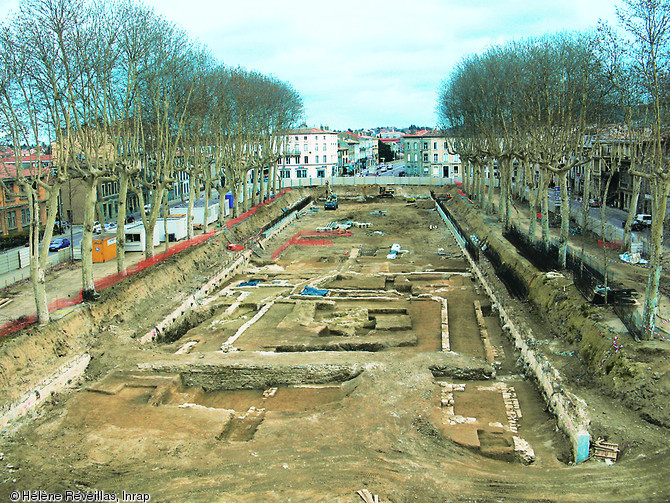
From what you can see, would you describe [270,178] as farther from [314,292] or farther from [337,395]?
[337,395]

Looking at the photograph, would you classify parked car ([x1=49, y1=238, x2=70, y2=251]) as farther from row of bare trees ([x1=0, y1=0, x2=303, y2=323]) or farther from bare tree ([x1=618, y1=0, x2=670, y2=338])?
bare tree ([x1=618, y1=0, x2=670, y2=338])

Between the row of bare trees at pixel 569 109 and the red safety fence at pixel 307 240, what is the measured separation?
15.3 meters

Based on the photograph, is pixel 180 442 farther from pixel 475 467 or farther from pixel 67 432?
pixel 475 467

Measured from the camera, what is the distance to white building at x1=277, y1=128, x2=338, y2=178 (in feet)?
353

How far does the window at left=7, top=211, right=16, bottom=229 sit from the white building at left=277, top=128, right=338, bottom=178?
62.7 meters

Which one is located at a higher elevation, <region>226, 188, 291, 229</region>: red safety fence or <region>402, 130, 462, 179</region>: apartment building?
<region>402, 130, 462, 179</region>: apartment building

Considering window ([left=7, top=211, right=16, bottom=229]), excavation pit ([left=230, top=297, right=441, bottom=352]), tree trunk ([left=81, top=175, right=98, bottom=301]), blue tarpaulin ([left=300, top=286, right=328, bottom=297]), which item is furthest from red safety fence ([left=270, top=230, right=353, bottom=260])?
window ([left=7, top=211, right=16, bottom=229])

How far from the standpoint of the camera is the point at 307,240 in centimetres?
5106

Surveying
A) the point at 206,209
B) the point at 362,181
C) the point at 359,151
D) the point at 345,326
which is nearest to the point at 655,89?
the point at 345,326

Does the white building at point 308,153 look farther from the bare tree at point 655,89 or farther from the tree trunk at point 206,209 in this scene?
the bare tree at point 655,89

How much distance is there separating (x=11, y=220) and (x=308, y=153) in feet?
220

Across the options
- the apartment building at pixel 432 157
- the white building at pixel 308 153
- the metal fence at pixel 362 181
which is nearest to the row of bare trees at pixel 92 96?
the metal fence at pixel 362 181

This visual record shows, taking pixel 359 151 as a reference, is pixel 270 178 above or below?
below

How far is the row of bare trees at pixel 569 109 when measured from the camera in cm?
1906
